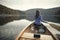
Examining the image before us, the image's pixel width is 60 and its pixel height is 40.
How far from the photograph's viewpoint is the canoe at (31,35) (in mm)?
2168

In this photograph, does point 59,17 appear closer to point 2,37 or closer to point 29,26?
point 29,26

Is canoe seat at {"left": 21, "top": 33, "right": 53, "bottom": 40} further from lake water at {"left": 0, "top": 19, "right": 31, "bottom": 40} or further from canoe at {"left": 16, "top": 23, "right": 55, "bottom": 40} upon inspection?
lake water at {"left": 0, "top": 19, "right": 31, "bottom": 40}

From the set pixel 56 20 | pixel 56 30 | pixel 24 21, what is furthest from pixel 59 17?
pixel 24 21

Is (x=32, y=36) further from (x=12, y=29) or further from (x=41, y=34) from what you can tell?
(x=12, y=29)

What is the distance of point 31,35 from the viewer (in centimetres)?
224

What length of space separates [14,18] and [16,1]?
0.29 meters

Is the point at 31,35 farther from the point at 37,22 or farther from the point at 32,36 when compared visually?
the point at 37,22

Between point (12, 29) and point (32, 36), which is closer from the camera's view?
point (32, 36)

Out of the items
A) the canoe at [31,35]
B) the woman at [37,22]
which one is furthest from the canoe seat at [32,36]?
the woman at [37,22]

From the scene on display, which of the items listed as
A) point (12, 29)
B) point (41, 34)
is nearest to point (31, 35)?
point (41, 34)

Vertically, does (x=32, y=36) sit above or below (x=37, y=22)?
below

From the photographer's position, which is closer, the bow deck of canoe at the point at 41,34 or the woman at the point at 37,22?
the bow deck of canoe at the point at 41,34

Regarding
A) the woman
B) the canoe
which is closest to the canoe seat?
the canoe

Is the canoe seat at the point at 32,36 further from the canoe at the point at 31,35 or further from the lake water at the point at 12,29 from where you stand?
the lake water at the point at 12,29
